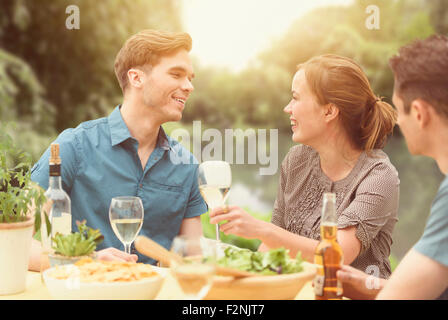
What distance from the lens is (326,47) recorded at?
1123 centimetres

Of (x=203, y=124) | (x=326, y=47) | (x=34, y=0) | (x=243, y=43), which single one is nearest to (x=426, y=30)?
(x=326, y=47)

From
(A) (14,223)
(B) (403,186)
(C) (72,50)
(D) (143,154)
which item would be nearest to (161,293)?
(A) (14,223)

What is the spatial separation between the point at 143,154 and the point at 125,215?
75 centimetres

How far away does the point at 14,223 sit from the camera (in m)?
1.29

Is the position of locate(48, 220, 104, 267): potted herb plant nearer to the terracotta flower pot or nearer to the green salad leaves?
the terracotta flower pot

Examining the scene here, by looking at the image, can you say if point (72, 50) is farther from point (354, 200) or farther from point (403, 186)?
point (403, 186)

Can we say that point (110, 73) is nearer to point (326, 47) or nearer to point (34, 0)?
point (34, 0)

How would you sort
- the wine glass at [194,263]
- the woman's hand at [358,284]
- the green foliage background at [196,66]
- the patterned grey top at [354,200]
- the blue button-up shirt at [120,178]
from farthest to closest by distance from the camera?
the green foliage background at [196,66] < the blue button-up shirt at [120,178] < the patterned grey top at [354,200] < the woman's hand at [358,284] < the wine glass at [194,263]

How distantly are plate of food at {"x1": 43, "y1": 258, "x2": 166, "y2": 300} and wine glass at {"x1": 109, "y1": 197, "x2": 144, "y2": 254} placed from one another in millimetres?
184

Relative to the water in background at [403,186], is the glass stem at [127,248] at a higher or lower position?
higher

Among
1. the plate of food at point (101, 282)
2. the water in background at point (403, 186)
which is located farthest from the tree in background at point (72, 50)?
the plate of food at point (101, 282)

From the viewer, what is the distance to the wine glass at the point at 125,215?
140 centimetres

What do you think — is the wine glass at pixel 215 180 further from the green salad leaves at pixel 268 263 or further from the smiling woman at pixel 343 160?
the smiling woman at pixel 343 160

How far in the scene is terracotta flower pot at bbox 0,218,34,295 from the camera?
50.8 inches
